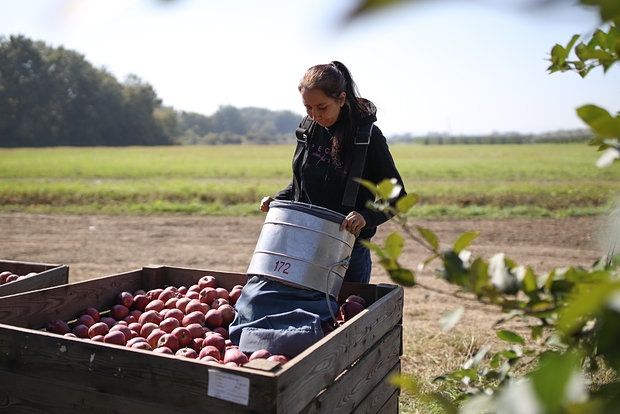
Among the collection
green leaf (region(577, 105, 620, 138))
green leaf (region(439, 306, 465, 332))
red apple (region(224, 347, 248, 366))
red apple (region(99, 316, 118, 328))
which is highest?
green leaf (region(577, 105, 620, 138))

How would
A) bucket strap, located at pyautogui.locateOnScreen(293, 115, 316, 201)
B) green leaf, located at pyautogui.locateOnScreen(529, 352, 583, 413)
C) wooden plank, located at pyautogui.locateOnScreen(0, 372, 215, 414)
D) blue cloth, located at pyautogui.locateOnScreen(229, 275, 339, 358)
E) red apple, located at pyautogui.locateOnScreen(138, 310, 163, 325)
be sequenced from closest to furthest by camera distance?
green leaf, located at pyautogui.locateOnScreen(529, 352, 583, 413) < wooden plank, located at pyautogui.locateOnScreen(0, 372, 215, 414) < blue cloth, located at pyautogui.locateOnScreen(229, 275, 339, 358) < red apple, located at pyautogui.locateOnScreen(138, 310, 163, 325) < bucket strap, located at pyautogui.locateOnScreen(293, 115, 316, 201)

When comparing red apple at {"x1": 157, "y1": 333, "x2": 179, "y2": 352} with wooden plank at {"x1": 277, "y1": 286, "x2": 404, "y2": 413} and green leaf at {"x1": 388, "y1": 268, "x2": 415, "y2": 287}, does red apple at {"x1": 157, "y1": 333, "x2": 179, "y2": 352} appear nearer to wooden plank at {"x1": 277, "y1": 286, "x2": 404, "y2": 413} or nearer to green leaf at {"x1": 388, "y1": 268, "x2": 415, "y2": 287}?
wooden plank at {"x1": 277, "y1": 286, "x2": 404, "y2": 413}

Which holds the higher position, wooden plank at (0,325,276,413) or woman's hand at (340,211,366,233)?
woman's hand at (340,211,366,233)

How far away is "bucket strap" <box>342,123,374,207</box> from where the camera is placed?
285cm

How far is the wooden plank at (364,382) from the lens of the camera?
2.11 m

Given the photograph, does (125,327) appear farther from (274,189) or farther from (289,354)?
(274,189)

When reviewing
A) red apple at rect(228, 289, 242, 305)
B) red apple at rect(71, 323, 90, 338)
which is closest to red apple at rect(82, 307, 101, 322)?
red apple at rect(71, 323, 90, 338)

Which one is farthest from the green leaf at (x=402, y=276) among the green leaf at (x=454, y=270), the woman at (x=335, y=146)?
the woman at (x=335, y=146)

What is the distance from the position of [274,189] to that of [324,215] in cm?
1389

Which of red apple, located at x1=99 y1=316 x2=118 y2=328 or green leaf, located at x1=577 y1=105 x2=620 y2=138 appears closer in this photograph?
green leaf, located at x1=577 y1=105 x2=620 y2=138

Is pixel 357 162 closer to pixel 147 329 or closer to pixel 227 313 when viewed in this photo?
pixel 227 313

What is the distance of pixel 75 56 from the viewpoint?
543 millimetres

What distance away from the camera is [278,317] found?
250 centimetres

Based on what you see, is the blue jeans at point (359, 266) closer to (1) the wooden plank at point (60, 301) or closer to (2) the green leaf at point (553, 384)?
(1) the wooden plank at point (60, 301)
